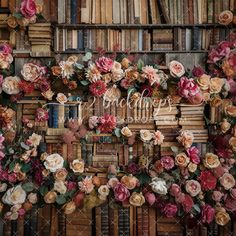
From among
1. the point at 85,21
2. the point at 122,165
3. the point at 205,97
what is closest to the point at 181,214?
the point at 122,165

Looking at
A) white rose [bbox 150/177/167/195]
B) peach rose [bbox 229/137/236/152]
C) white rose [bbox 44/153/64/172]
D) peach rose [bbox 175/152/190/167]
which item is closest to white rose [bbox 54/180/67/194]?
white rose [bbox 44/153/64/172]

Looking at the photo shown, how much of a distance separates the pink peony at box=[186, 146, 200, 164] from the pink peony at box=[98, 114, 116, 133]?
2.08ft

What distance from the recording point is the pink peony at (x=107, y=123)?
339 cm

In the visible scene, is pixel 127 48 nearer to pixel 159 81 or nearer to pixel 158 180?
pixel 159 81

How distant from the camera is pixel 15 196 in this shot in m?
3.37

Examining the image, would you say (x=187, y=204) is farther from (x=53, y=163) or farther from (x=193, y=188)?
(x=53, y=163)

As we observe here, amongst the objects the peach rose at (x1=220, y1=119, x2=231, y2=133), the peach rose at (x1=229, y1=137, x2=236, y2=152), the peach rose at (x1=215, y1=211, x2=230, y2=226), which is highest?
the peach rose at (x1=220, y1=119, x2=231, y2=133)

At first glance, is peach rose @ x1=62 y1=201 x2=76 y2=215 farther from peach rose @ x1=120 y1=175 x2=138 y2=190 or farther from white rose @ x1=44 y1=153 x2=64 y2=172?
peach rose @ x1=120 y1=175 x2=138 y2=190

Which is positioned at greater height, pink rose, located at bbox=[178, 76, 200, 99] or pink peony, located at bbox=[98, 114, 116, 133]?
pink rose, located at bbox=[178, 76, 200, 99]

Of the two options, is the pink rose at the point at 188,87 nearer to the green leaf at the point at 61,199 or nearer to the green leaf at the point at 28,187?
the green leaf at the point at 61,199

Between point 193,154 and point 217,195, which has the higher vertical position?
point 193,154

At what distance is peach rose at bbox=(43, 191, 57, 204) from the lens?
11.1 feet

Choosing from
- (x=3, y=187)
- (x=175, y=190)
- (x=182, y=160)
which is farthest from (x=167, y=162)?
(x=3, y=187)

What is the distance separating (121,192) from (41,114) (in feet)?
2.94
